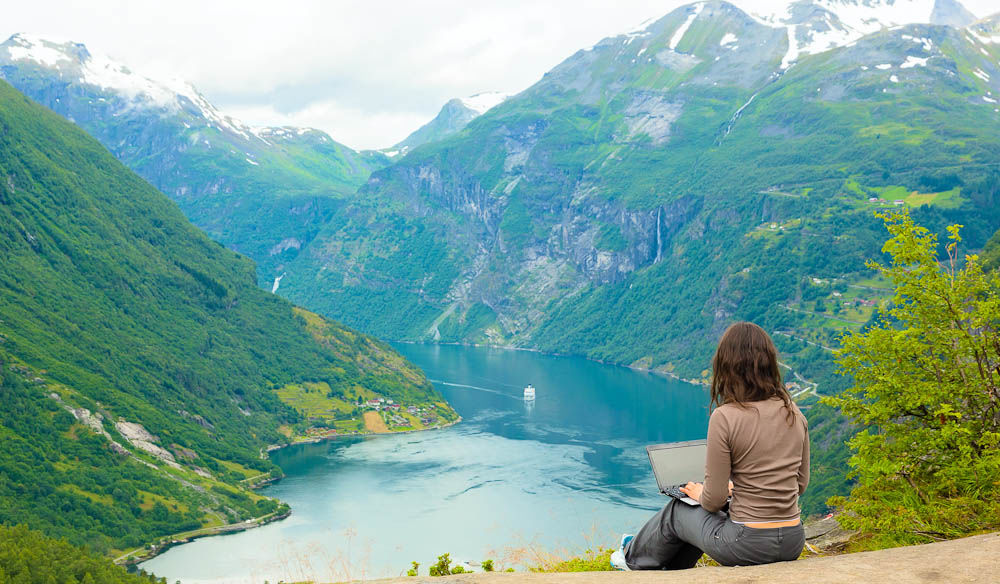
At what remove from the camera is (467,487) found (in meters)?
103

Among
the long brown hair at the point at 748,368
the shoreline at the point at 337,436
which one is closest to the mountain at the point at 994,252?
the long brown hair at the point at 748,368

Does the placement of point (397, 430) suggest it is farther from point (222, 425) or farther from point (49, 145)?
point (49, 145)

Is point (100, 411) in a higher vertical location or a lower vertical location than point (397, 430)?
higher

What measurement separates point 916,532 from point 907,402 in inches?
73.3

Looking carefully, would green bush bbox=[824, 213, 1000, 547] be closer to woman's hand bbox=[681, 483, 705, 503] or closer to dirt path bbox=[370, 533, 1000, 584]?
dirt path bbox=[370, 533, 1000, 584]

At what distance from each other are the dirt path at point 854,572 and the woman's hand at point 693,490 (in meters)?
0.73

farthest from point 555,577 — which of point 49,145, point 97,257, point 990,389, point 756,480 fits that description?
point 49,145

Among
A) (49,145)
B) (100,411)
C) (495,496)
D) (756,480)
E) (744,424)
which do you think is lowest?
(495,496)

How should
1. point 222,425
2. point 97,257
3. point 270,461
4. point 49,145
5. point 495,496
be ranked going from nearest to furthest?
1. point 495,496
2. point 270,461
3. point 222,425
4. point 97,257
5. point 49,145

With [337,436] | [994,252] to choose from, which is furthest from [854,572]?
[337,436]

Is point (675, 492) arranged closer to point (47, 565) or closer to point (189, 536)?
point (47, 565)

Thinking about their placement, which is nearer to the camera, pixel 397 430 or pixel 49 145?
pixel 397 430

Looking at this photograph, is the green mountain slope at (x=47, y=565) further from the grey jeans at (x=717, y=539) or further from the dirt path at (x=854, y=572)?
the grey jeans at (x=717, y=539)

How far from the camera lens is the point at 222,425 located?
144m
